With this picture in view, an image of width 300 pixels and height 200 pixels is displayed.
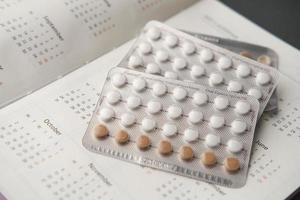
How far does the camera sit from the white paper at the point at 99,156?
48 cm

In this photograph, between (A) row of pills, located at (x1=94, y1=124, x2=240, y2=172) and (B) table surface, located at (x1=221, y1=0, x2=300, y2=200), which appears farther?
(B) table surface, located at (x1=221, y1=0, x2=300, y2=200)

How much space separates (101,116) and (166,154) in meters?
0.08

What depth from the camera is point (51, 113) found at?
1.78 feet

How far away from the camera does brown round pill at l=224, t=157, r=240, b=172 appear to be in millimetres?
491

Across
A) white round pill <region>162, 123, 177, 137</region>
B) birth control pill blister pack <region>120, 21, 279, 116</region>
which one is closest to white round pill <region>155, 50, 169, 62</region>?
birth control pill blister pack <region>120, 21, 279, 116</region>

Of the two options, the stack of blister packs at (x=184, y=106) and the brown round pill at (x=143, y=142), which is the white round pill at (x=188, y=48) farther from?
the brown round pill at (x=143, y=142)

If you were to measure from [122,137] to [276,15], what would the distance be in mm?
311

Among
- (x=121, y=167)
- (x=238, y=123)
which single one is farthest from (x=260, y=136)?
(x=121, y=167)

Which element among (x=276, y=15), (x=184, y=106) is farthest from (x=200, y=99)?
(x=276, y=15)

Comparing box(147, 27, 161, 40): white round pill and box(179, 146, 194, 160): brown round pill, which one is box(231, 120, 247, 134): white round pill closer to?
box(179, 146, 194, 160): brown round pill

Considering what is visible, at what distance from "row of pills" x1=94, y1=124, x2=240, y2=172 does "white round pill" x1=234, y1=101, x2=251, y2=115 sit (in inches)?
2.2

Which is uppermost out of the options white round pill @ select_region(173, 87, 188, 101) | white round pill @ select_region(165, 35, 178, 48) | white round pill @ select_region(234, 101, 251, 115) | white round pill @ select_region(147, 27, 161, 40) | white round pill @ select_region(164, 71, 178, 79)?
white round pill @ select_region(147, 27, 161, 40)

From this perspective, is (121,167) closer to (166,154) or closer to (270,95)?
(166,154)

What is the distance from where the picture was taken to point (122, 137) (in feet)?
1.67
